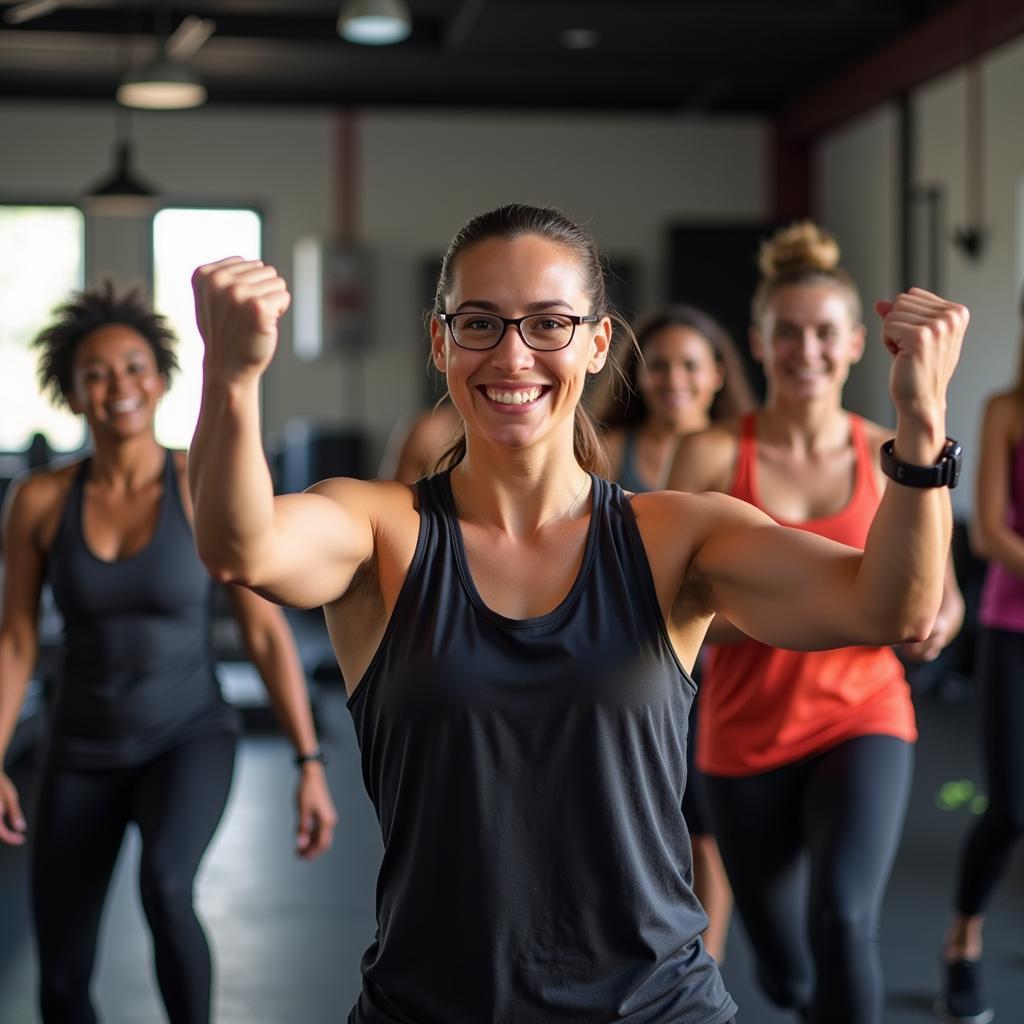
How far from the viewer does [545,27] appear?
336 inches

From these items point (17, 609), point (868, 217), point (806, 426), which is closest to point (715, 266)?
point (868, 217)

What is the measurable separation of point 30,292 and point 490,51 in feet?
11.9

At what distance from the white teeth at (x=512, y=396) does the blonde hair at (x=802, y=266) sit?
1484 mm

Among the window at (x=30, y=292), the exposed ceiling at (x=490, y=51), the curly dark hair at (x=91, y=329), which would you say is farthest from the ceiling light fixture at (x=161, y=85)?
the window at (x=30, y=292)

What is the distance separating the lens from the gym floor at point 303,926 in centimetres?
333

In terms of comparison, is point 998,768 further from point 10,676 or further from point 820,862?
point 10,676

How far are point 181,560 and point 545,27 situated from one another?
648 cm

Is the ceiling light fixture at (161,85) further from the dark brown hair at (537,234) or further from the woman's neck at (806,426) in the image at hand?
the dark brown hair at (537,234)

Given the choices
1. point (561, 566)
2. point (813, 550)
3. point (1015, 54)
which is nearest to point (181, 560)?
point (561, 566)

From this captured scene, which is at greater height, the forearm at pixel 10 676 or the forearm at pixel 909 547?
the forearm at pixel 909 547

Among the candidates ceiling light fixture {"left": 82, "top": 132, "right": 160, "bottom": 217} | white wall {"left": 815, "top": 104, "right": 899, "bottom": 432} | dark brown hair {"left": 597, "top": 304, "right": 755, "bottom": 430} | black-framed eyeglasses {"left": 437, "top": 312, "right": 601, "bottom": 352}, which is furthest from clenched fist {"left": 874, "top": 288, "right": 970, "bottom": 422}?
white wall {"left": 815, "top": 104, "right": 899, "bottom": 432}

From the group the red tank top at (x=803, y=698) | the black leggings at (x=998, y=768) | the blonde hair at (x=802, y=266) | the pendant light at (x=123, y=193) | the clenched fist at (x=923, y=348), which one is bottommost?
the black leggings at (x=998, y=768)

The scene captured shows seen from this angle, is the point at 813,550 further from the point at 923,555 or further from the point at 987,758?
the point at 987,758

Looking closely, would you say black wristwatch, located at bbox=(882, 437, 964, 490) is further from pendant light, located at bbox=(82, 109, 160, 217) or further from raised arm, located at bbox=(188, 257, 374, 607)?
pendant light, located at bbox=(82, 109, 160, 217)
